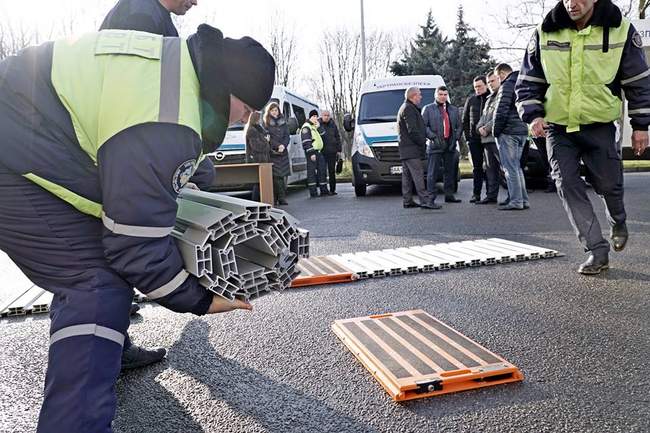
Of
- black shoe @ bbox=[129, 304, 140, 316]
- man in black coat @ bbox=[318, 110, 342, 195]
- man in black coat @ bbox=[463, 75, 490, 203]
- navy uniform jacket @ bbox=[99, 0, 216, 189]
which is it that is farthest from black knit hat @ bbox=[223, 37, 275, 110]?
man in black coat @ bbox=[318, 110, 342, 195]

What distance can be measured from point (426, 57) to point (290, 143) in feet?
77.1

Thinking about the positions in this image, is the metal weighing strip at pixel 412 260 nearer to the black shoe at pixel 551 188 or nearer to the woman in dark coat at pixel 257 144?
the woman in dark coat at pixel 257 144

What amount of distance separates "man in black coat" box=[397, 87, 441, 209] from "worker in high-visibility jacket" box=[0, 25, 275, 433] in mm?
7386

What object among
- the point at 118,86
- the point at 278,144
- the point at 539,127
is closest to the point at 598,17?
the point at 539,127

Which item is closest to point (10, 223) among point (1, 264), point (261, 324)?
point (261, 324)

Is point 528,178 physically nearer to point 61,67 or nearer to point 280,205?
point 280,205

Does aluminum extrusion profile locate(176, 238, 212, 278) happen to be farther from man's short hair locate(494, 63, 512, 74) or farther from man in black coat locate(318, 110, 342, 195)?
man in black coat locate(318, 110, 342, 195)

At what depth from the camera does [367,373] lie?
2820 mm

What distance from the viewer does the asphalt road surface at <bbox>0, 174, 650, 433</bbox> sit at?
2371 millimetres

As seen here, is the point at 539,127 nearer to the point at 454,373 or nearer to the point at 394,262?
the point at 394,262

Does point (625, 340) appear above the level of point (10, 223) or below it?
below

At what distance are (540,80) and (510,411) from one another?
3071 millimetres

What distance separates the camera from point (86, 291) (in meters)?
1.85

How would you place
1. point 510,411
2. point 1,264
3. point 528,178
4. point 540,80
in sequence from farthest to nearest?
1. point 528,178
2. point 1,264
3. point 540,80
4. point 510,411
